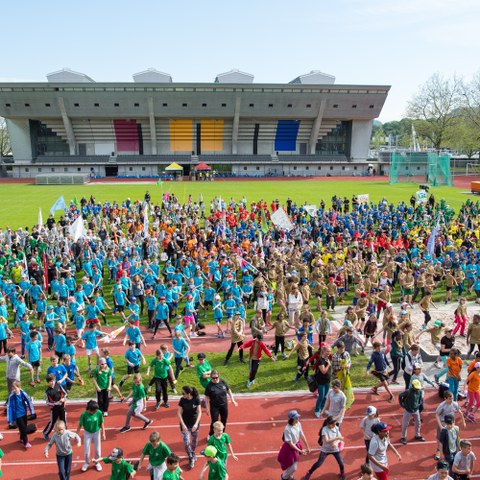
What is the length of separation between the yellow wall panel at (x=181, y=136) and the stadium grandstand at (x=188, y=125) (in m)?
0.15

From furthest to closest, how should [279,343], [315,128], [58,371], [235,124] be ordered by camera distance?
[315,128]
[235,124]
[279,343]
[58,371]

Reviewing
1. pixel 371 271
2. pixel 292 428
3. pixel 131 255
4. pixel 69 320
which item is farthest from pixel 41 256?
pixel 292 428

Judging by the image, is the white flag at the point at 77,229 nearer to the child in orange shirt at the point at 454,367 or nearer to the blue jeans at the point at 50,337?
the blue jeans at the point at 50,337

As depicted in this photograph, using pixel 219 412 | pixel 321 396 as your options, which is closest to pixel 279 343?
pixel 321 396

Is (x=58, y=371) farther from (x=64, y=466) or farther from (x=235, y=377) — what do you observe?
(x=235, y=377)

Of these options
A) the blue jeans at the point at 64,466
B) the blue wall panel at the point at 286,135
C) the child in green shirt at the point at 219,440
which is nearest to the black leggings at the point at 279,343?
the child in green shirt at the point at 219,440

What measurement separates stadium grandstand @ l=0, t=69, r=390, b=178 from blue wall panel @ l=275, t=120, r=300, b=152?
16 centimetres

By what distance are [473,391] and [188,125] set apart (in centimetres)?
6744

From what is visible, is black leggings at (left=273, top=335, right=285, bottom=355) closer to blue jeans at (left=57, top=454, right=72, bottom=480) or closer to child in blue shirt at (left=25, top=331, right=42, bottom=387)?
child in blue shirt at (left=25, top=331, right=42, bottom=387)

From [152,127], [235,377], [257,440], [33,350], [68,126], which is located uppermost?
[68,126]

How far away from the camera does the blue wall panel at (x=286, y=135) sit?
244 ft

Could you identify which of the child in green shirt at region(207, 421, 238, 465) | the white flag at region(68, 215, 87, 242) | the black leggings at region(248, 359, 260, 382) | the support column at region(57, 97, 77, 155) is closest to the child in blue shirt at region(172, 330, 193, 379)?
the black leggings at region(248, 359, 260, 382)

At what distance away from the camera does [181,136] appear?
7356 centimetres

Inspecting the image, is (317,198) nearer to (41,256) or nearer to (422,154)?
(422,154)
